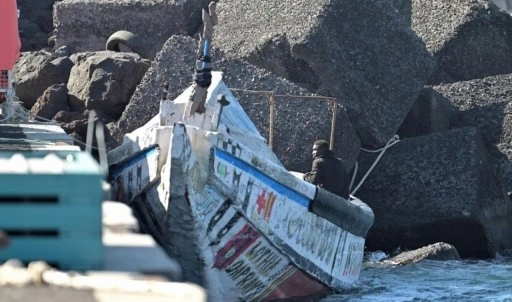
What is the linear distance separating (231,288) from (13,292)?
5.10 meters

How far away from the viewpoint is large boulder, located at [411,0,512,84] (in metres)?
14.7

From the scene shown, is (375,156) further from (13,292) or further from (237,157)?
(13,292)

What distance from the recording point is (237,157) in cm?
841

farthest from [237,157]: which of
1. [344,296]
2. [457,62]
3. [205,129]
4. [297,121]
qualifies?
[457,62]

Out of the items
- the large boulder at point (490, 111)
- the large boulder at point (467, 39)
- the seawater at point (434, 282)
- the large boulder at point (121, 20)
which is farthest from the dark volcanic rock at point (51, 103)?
the large boulder at point (467, 39)

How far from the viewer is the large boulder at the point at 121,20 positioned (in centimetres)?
1428

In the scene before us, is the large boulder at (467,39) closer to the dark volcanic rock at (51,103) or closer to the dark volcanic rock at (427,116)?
the dark volcanic rock at (427,116)

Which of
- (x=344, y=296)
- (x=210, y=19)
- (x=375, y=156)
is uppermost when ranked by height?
(x=210, y=19)

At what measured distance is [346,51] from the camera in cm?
1264

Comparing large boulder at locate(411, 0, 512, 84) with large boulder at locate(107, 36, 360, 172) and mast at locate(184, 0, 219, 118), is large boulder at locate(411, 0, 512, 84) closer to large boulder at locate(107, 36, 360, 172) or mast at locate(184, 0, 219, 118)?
large boulder at locate(107, 36, 360, 172)

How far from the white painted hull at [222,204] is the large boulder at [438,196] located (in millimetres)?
2773

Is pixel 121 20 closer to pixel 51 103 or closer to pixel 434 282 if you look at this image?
pixel 51 103

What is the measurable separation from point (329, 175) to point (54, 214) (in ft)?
19.1

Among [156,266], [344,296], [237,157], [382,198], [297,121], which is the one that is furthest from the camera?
[382,198]
